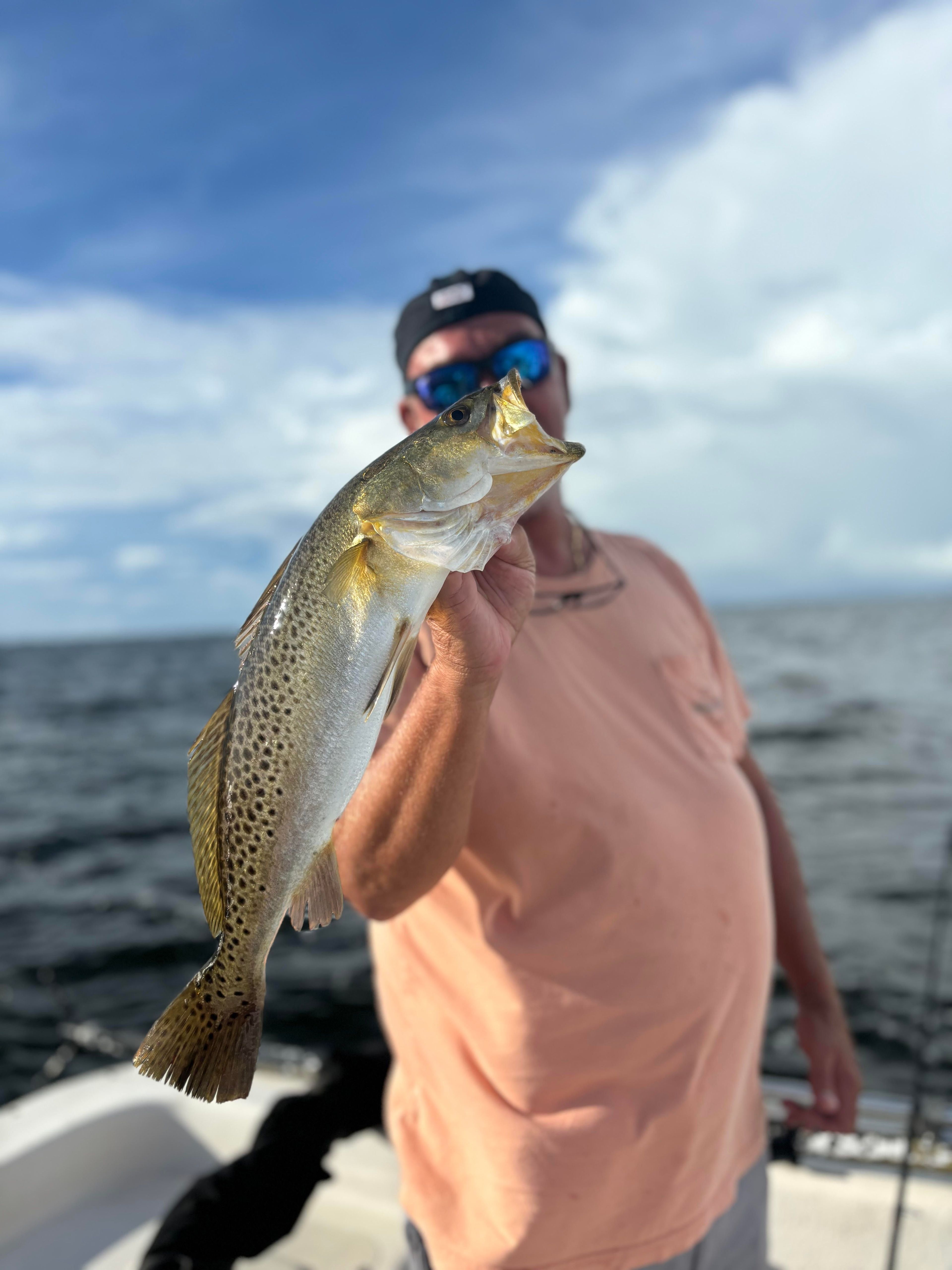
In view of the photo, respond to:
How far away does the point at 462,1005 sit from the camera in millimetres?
2318

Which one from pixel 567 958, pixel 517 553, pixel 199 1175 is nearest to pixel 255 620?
pixel 517 553

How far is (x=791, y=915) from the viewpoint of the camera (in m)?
3.32

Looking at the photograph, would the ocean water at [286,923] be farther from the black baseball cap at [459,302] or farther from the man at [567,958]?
the black baseball cap at [459,302]

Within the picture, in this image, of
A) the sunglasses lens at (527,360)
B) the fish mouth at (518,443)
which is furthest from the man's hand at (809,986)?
the fish mouth at (518,443)

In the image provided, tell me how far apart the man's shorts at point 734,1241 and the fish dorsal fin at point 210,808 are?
1449mm

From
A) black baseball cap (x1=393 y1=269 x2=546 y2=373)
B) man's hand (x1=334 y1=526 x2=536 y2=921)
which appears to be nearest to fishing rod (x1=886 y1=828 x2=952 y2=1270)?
man's hand (x1=334 y1=526 x2=536 y2=921)

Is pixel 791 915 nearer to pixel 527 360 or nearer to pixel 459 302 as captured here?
pixel 527 360

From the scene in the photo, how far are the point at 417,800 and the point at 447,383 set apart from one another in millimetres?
1562

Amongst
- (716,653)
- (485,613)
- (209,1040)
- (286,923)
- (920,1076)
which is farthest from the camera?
(286,923)

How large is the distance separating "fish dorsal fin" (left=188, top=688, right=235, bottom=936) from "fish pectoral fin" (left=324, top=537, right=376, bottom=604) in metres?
0.27

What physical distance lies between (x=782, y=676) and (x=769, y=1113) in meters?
34.9

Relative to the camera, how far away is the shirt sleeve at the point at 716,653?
10.0 ft

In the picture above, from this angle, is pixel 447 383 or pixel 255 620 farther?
pixel 447 383

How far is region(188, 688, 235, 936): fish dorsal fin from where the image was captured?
1.60 m
